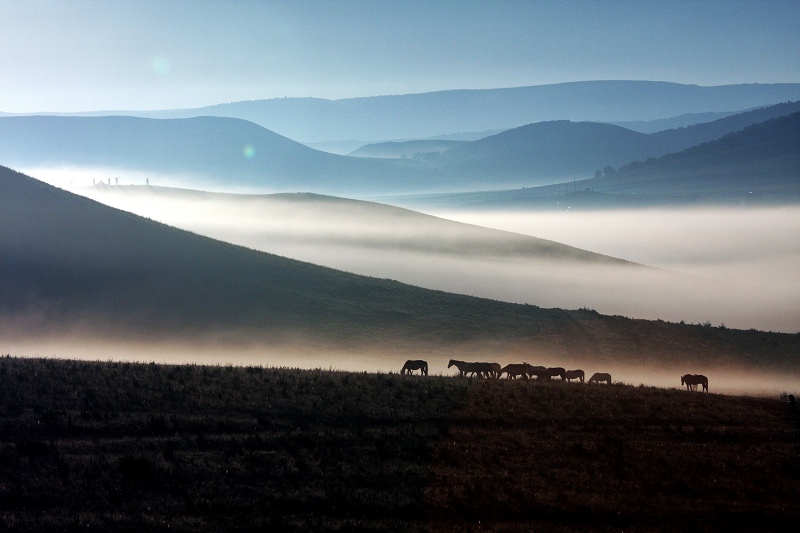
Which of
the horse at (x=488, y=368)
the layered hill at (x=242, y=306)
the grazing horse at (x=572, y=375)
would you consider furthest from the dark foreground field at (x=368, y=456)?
the layered hill at (x=242, y=306)

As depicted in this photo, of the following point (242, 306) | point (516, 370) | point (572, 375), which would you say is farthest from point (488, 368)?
point (242, 306)

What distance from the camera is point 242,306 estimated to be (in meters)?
69.1

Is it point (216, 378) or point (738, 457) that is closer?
point (738, 457)

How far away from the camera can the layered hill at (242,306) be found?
2414 inches

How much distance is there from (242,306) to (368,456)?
49.9 m

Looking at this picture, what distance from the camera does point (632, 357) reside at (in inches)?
2330

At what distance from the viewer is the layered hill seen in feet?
201

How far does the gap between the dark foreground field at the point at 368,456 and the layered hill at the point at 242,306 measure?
31339 mm

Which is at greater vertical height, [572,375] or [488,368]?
[488,368]

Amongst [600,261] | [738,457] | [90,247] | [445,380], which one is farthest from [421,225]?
[738,457]

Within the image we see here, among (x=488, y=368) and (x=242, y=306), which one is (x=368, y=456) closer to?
(x=488, y=368)

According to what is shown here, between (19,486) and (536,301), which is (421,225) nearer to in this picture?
(536,301)

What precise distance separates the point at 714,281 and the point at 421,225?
48331 millimetres

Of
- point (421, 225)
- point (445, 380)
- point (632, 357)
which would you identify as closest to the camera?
point (445, 380)
